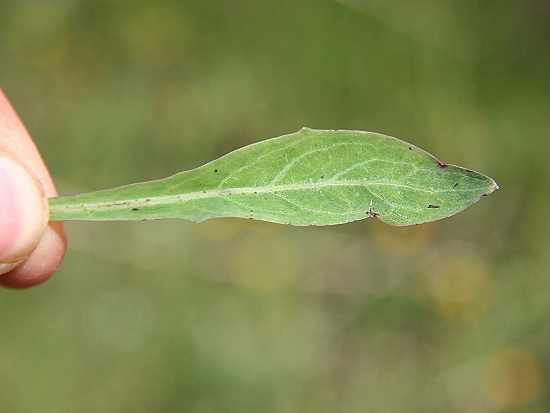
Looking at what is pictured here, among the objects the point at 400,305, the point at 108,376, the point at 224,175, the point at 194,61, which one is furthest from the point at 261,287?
the point at 224,175

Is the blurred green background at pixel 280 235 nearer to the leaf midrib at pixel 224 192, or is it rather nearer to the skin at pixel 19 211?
the skin at pixel 19 211

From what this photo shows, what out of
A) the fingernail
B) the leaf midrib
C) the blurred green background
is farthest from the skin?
the blurred green background

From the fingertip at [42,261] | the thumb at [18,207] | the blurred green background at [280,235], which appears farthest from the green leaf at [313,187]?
the blurred green background at [280,235]

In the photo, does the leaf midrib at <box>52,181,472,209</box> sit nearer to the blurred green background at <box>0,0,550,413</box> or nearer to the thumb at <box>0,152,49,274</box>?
the thumb at <box>0,152,49,274</box>

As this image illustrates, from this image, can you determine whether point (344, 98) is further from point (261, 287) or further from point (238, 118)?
point (261, 287)

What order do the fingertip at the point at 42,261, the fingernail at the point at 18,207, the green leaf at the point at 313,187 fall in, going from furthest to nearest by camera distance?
1. the fingertip at the point at 42,261
2. the fingernail at the point at 18,207
3. the green leaf at the point at 313,187

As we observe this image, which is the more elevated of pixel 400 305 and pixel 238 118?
pixel 238 118
